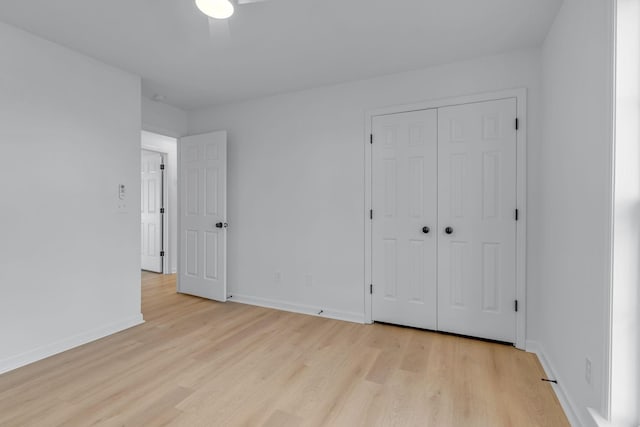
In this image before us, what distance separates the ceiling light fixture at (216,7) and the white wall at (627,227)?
1843mm

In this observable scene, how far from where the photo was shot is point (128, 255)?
304 cm

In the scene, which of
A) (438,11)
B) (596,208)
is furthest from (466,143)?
(596,208)

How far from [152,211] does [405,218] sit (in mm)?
4660

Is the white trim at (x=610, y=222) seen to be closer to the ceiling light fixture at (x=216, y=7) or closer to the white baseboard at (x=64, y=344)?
the ceiling light fixture at (x=216, y=7)

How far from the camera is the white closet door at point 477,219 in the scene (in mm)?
2584

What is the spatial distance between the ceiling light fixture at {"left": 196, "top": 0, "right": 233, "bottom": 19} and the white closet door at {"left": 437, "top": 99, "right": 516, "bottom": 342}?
191cm

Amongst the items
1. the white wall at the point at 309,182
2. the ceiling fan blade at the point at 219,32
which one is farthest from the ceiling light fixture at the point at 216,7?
the white wall at the point at 309,182

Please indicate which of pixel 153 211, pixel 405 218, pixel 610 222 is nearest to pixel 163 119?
pixel 153 211

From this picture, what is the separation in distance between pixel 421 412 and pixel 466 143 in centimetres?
208

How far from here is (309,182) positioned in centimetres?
340

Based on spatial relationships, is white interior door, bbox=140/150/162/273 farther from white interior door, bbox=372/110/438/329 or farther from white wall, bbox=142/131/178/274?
white interior door, bbox=372/110/438/329

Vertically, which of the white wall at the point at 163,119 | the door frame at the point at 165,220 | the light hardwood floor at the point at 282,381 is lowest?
the light hardwood floor at the point at 282,381

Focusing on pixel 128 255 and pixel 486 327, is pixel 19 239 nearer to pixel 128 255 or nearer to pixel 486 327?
pixel 128 255

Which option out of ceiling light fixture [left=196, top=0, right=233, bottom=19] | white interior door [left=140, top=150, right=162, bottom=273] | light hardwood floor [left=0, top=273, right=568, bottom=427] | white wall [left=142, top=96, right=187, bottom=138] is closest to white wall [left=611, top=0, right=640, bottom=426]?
light hardwood floor [left=0, top=273, right=568, bottom=427]
